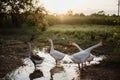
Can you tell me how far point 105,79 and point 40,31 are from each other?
20.4 meters

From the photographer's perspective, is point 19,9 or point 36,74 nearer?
point 36,74

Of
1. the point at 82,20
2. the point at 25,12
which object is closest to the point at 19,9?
the point at 25,12

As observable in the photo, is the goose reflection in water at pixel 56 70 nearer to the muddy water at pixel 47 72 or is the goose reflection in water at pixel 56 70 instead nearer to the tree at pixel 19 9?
the muddy water at pixel 47 72

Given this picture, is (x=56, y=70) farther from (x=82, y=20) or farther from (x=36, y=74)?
(x=82, y=20)

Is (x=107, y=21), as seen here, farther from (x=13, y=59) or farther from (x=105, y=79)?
(x=105, y=79)

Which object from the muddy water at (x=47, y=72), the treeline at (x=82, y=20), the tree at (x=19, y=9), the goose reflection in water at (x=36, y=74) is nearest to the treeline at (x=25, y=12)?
the tree at (x=19, y=9)

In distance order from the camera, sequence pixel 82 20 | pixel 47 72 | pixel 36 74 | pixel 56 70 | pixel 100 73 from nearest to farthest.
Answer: pixel 100 73, pixel 36 74, pixel 47 72, pixel 56 70, pixel 82 20

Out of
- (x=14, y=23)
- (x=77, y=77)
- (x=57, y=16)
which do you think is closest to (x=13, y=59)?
(x=77, y=77)

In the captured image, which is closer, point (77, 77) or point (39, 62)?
point (77, 77)

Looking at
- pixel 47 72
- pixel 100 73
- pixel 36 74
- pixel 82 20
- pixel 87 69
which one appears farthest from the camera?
pixel 82 20

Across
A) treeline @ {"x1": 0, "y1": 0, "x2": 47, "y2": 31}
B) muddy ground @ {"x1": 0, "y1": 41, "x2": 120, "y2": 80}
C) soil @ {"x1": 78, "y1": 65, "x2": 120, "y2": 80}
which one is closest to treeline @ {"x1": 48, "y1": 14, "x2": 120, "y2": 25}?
treeline @ {"x1": 0, "y1": 0, "x2": 47, "y2": 31}

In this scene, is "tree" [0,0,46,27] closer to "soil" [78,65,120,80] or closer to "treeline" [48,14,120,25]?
"treeline" [48,14,120,25]

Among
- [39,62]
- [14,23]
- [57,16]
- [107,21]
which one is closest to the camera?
[39,62]

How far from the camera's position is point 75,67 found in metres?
14.2
